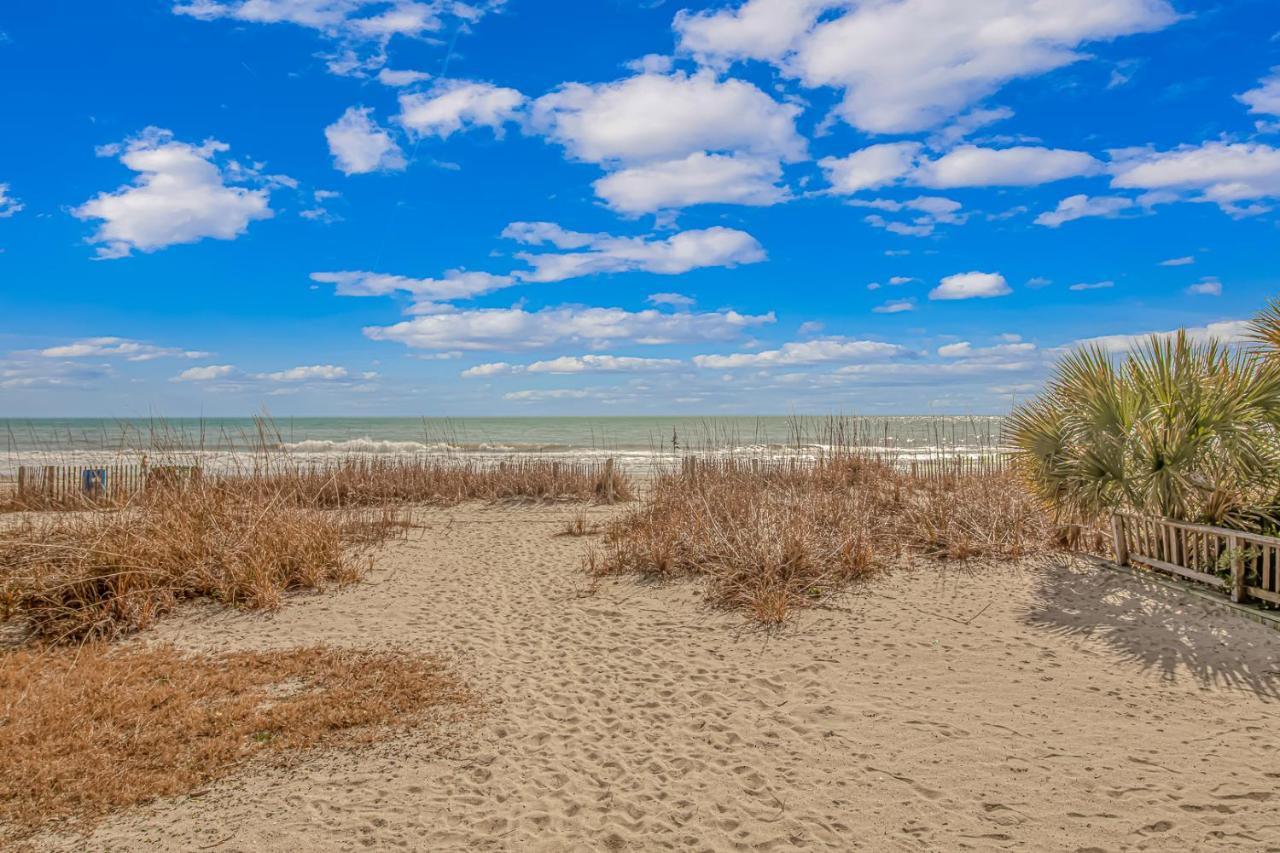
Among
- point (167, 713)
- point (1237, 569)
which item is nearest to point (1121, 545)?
point (1237, 569)

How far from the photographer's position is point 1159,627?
7523mm

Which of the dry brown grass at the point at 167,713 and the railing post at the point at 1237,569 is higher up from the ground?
the railing post at the point at 1237,569

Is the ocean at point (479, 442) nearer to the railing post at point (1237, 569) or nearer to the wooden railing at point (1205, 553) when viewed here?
the wooden railing at point (1205, 553)

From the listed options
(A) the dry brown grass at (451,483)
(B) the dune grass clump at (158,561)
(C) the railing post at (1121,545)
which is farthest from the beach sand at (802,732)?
(A) the dry brown grass at (451,483)

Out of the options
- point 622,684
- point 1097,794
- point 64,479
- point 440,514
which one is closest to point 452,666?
point 622,684

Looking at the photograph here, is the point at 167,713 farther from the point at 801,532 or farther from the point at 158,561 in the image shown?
the point at 801,532

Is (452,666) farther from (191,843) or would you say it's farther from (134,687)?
(191,843)

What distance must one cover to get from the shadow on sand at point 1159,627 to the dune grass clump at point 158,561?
8.85 m

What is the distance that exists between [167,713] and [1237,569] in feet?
33.1

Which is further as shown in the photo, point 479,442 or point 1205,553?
point 479,442

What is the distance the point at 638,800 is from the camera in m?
4.53

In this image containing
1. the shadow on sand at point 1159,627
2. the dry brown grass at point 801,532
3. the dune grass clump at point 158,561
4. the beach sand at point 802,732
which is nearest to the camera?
the beach sand at point 802,732

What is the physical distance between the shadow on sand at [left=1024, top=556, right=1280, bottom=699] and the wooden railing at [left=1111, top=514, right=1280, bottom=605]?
0.98 feet

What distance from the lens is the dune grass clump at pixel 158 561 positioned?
7.77 meters
